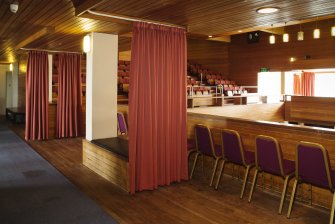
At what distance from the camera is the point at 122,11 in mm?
3859

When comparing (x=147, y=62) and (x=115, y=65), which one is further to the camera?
(x=115, y=65)

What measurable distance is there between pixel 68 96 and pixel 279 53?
27.2ft

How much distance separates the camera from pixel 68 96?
8.34m

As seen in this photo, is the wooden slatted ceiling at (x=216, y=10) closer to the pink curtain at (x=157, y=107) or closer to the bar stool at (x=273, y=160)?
the pink curtain at (x=157, y=107)

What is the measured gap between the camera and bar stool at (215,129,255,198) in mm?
3812

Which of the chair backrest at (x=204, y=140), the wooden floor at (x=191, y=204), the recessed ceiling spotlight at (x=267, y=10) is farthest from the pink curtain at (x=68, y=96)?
the recessed ceiling spotlight at (x=267, y=10)

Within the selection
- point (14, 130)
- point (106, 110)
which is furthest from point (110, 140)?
point (14, 130)

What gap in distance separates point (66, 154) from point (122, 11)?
12.1 feet

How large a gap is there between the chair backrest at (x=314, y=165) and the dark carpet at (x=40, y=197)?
205 cm

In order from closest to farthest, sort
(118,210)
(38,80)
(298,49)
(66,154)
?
(118,210) < (66,154) < (38,80) < (298,49)

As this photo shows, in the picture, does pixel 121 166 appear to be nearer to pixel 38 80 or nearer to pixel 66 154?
pixel 66 154

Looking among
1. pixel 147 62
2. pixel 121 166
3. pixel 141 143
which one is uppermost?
pixel 147 62

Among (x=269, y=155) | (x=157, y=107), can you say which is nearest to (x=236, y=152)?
(x=269, y=155)

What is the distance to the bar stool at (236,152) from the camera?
3.81 metres
